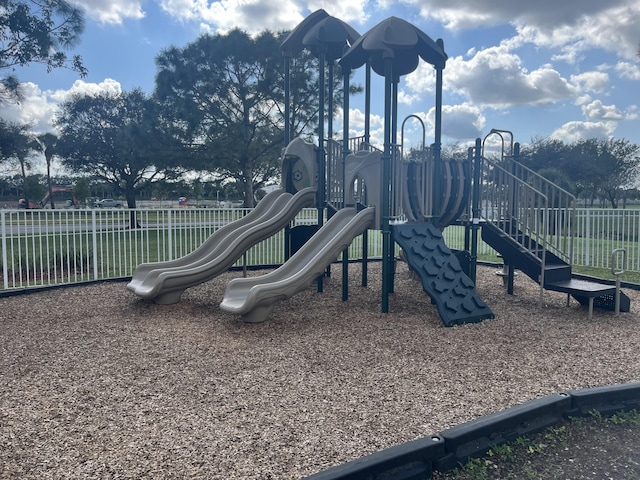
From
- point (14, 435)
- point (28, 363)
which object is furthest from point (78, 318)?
point (14, 435)

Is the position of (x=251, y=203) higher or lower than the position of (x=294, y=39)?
lower

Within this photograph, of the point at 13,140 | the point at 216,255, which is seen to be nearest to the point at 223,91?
the point at 13,140

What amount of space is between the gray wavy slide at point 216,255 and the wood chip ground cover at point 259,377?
300 millimetres

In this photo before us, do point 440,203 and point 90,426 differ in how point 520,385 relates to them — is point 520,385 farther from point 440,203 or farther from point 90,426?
point 440,203

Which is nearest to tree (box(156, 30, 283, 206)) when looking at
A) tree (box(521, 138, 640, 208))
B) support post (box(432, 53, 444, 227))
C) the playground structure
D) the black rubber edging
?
the playground structure

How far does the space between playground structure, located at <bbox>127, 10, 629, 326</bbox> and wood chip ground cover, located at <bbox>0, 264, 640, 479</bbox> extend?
0.38 meters

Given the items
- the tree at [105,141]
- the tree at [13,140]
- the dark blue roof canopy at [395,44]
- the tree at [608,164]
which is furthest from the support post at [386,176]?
the tree at [608,164]

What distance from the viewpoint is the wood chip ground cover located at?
2.53 metres

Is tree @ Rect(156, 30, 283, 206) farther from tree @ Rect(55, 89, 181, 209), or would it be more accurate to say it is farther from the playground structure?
the playground structure

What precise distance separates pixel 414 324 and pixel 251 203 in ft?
51.3

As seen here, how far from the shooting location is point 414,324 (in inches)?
209

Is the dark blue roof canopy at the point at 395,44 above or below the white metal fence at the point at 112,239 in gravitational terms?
above

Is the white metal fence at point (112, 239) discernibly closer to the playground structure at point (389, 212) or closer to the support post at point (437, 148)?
the playground structure at point (389, 212)

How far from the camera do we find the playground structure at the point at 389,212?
550 cm
